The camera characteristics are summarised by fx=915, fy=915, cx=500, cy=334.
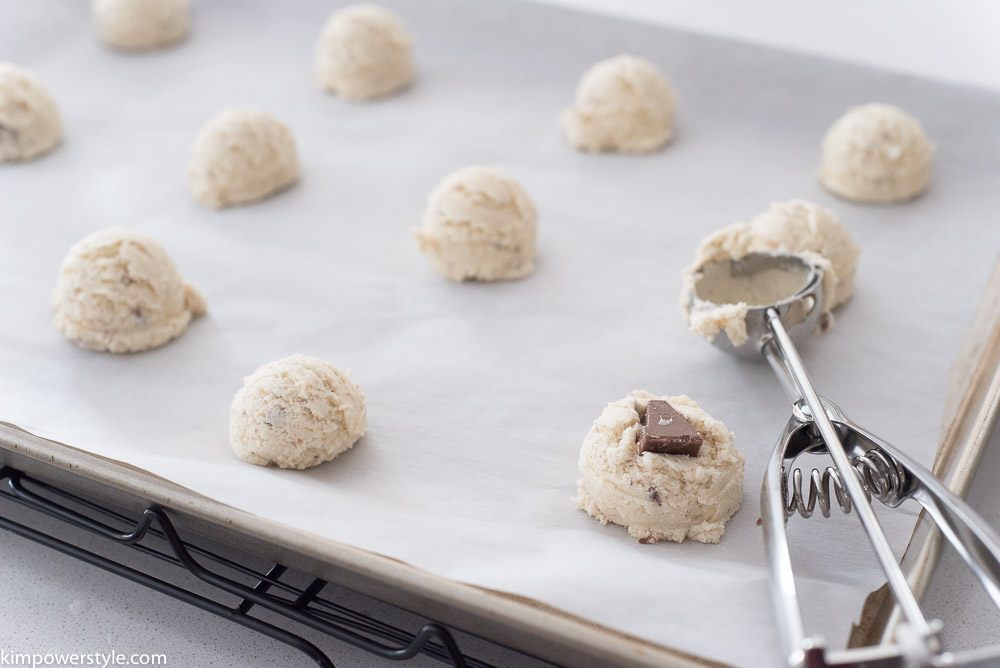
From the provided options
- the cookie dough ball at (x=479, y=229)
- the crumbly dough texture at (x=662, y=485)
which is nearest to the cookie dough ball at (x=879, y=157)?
the cookie dough ball at (x=479, y=229)

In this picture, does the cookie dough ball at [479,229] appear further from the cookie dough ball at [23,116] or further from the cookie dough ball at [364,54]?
the cookie dough ball at [23,116]

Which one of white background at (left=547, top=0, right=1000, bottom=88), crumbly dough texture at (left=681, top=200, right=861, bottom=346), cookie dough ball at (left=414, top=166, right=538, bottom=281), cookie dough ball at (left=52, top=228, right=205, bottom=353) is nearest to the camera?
crumbly dough texture at (left=681, top=200, right=861, bottom=346)

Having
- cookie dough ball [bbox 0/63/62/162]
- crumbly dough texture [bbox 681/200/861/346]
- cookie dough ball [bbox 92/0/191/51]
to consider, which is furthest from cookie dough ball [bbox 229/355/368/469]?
cookie dough ball [bbox 92/0/191/51]

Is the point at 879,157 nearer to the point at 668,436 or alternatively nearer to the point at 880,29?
the point at 880,29

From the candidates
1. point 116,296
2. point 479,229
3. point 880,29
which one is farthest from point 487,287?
point 880,29

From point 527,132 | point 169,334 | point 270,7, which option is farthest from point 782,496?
point 270,7

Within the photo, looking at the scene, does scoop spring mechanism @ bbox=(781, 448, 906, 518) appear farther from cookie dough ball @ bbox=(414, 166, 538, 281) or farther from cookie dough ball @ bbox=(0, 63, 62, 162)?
cookie dough ball @ bbox=(0, 63, 62, 162)

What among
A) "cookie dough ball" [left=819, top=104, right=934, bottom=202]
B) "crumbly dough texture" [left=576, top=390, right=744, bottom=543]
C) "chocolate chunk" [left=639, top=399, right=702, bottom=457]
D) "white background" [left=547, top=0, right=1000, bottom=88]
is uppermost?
"white background" [left=547, top=0, right=1000, bottom=88]
